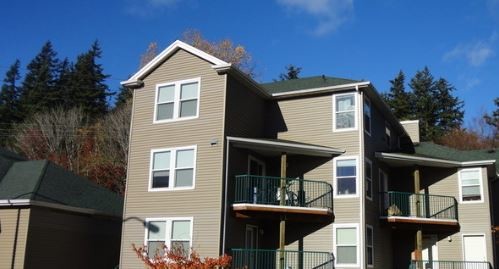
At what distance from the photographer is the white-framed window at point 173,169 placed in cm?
2214

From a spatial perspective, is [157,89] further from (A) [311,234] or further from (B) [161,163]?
(A) [311,234]

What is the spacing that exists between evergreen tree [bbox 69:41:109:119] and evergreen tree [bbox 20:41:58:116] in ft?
8.30

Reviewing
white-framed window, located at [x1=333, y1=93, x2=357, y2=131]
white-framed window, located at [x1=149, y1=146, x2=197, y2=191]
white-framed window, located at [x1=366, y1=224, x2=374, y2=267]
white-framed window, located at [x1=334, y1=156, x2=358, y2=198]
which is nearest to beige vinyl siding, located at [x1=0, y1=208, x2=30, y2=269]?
white-framed window, located at [x1=149, y1=146, x2=197, y2=191]

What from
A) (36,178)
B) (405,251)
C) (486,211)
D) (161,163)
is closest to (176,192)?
(161,163)

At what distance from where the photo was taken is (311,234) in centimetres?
2344

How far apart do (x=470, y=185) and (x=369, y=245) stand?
6901mm

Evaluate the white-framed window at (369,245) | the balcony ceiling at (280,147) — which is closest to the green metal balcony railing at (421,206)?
the white-framed window at (369,245)

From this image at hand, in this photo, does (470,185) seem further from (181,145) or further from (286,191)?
(181,145)

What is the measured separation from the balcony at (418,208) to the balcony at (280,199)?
3733mm

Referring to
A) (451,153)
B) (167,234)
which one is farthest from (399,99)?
(167,234)

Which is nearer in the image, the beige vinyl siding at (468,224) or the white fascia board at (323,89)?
the white fascia board at (323,89)

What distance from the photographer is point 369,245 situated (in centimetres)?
2348

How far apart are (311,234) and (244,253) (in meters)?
3.43

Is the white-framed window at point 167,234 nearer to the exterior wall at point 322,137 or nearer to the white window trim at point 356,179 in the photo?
the exterior wall at point 322,137
